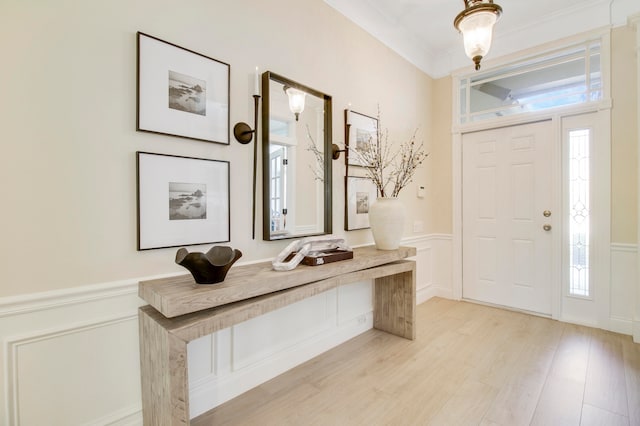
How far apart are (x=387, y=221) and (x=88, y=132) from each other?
1.95 meters

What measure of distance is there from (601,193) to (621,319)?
3.67 ft

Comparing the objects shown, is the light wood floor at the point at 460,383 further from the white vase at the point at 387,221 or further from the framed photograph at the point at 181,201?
the framed photograph at the point at 181,201

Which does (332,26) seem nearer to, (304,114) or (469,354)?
(304,114)

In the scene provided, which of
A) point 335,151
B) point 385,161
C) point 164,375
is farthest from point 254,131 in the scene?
point 385,161

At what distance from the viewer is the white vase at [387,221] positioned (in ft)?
7.95

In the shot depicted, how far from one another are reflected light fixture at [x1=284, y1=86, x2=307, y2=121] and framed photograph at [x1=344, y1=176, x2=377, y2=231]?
2.33 feet

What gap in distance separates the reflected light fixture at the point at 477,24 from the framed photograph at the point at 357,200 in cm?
125

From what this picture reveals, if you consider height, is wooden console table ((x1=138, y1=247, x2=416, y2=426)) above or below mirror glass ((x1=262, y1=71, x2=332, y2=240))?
below

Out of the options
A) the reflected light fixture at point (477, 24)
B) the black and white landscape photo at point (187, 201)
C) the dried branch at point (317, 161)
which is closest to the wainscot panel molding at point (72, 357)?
the black and white landscape photo at point (187, 201)

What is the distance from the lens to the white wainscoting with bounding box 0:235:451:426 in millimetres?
1216

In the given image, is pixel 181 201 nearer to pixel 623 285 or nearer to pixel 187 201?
pixel 187 201

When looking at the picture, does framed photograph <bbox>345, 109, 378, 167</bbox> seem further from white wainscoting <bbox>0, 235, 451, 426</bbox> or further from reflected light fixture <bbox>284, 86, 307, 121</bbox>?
white wainscoting <bbox>0, 235, 451, 426</bbox>

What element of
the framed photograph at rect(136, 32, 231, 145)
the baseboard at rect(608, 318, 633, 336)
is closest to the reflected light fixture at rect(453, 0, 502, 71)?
the framed photograph at rect(136, 32, 231, 145)

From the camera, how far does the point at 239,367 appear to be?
188 centimetres
